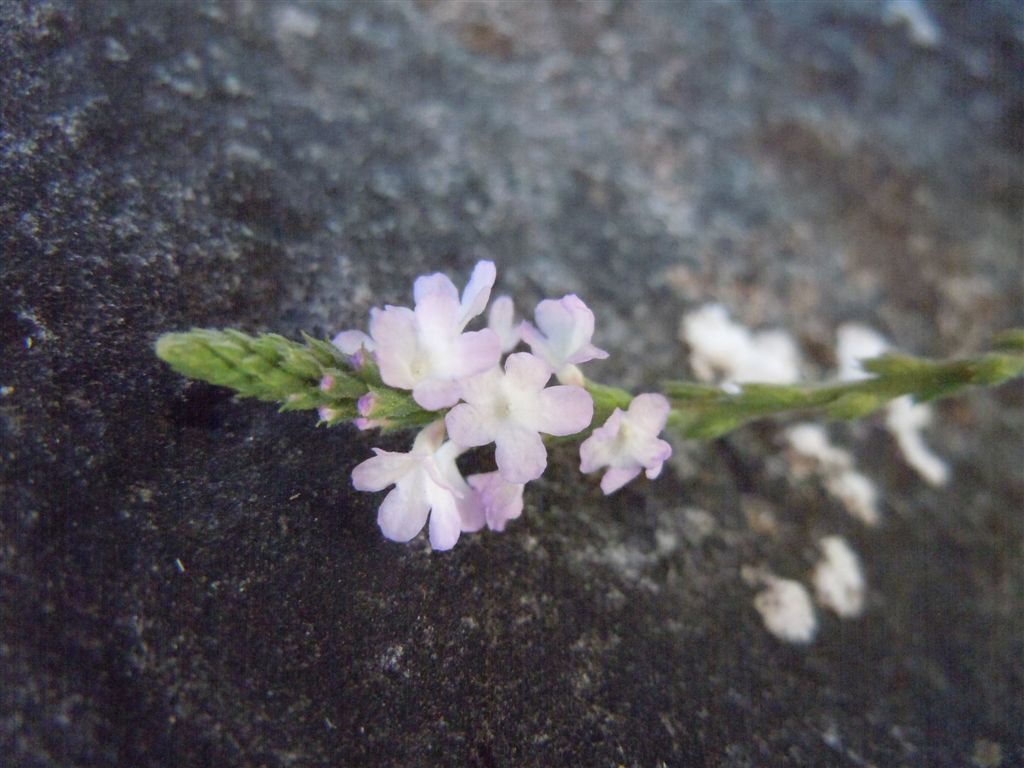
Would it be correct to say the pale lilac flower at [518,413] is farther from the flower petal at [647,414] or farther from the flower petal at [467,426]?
the flower petal at [647,414]

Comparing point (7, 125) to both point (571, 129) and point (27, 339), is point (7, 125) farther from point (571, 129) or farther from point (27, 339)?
point (571, 129)

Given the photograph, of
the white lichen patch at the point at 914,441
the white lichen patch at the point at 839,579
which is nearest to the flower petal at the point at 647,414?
the white lichen patch at the point at 839,579

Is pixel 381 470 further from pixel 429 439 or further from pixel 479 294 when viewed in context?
pixel 479 294

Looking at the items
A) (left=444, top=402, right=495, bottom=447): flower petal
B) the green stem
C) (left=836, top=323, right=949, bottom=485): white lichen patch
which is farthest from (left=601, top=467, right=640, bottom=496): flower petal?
(left=836, top=323, right=949, bottom=485): white lichen patch

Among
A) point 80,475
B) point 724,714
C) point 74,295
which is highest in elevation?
point 74,295

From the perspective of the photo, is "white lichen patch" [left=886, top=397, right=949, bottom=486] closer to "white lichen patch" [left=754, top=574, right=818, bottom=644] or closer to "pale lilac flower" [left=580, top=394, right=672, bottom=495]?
"white lichen patch" [left=754, top=574, right=818, bottom=644]

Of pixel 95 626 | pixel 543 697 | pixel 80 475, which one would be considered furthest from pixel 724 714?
pixel 80 475
